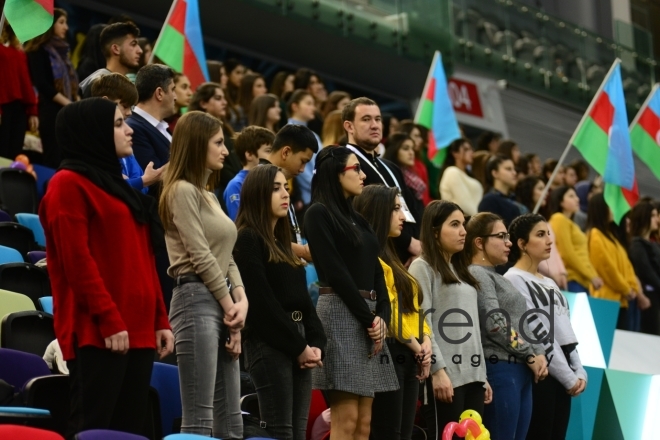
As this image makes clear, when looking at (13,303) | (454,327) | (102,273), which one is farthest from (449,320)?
(102,273)

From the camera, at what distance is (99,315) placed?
3.75 metres

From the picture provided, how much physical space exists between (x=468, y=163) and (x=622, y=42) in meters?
9.23

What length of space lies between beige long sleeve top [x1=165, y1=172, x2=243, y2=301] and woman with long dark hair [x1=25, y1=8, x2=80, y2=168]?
3.49 meters

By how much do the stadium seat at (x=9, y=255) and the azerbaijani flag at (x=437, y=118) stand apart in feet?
16.4

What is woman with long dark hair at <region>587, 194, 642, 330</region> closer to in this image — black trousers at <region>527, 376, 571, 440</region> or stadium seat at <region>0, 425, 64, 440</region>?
black trousers at <region>527, 376, 571, 440</region>

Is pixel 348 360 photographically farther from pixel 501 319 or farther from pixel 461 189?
pixel 461 189

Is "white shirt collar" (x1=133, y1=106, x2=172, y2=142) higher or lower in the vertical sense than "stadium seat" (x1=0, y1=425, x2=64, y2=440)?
higher

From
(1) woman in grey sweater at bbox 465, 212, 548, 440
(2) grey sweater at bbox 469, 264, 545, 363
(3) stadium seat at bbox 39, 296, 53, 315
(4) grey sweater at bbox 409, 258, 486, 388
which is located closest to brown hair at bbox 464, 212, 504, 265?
(1) woman in grey sweater at bbox 465, 212, 548, 440

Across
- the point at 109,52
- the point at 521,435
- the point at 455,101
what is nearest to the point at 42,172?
the point at 109,52

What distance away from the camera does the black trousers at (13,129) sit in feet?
25.5

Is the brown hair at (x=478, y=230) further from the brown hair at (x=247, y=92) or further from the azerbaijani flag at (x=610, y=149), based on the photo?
the azerbaijani flag at (x=610, y=149)

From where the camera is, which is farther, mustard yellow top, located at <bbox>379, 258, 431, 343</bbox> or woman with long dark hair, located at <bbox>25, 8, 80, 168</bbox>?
woman with long dark hair, located at <bbox>25, 8, 80, 168</bbox>

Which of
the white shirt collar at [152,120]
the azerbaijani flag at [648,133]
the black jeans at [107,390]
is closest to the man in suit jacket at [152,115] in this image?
the white shirt collar at [152,120]

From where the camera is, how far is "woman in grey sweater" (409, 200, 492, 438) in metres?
5.42
